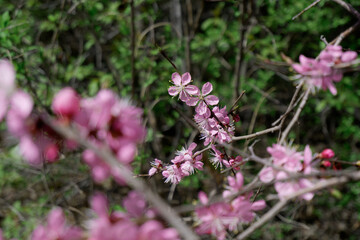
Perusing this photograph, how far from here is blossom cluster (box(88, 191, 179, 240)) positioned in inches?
23.8

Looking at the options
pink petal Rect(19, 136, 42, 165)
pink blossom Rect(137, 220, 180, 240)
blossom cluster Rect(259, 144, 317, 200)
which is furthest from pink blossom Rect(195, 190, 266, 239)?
pink petal Rect(19, 136, 42, 165)

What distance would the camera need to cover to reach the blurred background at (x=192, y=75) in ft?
9.27

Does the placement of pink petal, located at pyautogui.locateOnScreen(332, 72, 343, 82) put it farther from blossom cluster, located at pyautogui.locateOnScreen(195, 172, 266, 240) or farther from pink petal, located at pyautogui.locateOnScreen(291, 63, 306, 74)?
blossom cluster, located at pyautogui.locateOnScreen(195, 172, 266, 240)

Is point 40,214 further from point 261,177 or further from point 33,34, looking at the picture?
point 261,177

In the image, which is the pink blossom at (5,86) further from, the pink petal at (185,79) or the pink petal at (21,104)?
the pink petal at (185,79)

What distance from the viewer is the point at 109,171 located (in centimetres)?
72

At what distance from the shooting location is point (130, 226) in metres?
0.62

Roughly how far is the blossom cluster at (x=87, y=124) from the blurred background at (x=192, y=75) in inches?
76.6

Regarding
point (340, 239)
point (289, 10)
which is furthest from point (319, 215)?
point (289, 10)

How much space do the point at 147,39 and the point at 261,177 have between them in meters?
2.43

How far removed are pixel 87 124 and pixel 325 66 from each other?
2.41ft

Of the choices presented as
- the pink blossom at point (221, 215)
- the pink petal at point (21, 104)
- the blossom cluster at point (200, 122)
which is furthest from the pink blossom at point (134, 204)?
the blossom cluster at point (200, 122)

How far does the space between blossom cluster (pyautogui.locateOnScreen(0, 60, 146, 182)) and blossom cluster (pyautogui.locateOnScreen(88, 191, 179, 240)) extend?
8cm

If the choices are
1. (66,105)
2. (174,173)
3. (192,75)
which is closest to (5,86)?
(66,105)
